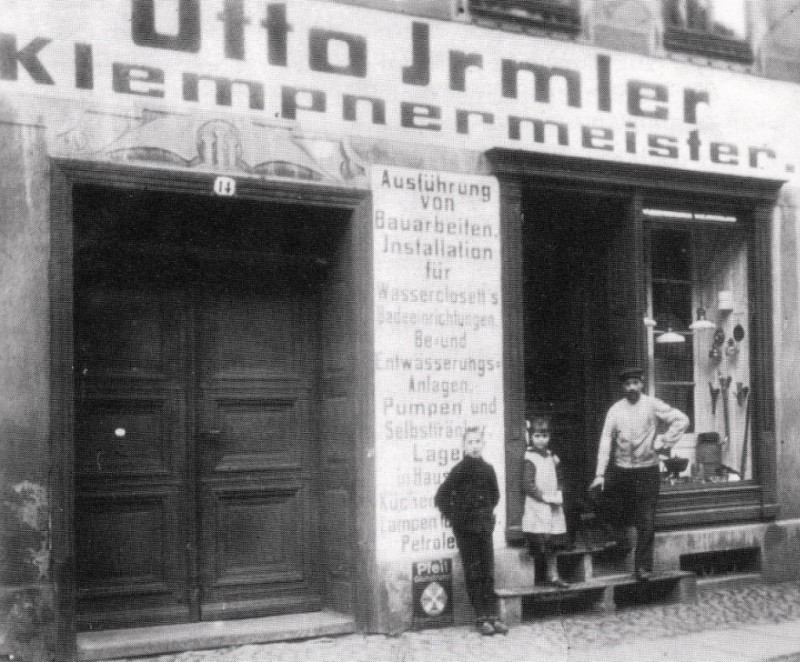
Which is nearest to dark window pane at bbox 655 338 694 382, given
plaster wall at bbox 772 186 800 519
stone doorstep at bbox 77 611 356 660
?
plaster wall at bbox 772 186 800 519

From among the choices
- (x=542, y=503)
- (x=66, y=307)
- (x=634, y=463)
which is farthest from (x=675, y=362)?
(x=66, y=307)

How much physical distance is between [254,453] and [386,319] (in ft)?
4.32

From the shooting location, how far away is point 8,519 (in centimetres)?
709

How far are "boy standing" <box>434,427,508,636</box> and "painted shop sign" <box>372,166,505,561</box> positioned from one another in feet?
0.84

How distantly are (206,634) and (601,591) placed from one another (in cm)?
296

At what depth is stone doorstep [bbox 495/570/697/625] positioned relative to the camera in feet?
28.1

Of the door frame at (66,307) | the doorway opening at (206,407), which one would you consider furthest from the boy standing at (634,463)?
the door frame at (66,307)

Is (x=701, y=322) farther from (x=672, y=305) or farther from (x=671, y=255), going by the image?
(x=671, y=255)

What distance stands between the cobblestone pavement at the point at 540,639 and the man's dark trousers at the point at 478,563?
0.79 feet

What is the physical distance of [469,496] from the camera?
27.0 feet

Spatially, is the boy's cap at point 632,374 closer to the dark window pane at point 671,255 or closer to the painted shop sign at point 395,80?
the dark window pane at point 671,255

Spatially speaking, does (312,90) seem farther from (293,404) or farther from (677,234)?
(677,234)

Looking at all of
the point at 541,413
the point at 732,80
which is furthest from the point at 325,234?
the point at 732,80

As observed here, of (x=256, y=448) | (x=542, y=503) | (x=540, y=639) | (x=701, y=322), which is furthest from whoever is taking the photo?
(x=701, y=322)
